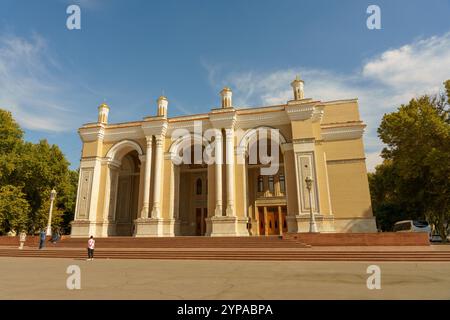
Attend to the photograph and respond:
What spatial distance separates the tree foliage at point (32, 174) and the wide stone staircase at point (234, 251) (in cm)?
880

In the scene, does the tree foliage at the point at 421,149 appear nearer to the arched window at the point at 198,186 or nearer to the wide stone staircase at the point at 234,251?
the wide stone staircase at the point at 234,251

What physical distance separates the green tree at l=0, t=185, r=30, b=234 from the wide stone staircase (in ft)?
13.7

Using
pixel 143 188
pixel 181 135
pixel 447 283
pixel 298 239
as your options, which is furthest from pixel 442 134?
pixel 143 188

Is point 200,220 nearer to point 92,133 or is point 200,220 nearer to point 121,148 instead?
point 121,148

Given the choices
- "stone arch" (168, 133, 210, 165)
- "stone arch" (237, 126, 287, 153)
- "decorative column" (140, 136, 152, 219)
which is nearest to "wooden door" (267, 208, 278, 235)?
"stone arch" (237, 126, 287, 153)

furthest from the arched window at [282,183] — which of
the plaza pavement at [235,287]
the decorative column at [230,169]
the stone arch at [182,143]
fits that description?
the plaza pavement at [235,287]

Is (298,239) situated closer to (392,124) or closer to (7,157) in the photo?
(392,124)

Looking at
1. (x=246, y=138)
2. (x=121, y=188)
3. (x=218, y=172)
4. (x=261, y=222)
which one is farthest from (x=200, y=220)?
(x=246, y=138)

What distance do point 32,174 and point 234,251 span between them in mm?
27251

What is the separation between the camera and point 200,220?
2878 centimetres

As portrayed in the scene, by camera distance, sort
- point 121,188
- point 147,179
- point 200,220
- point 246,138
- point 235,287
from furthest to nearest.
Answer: point 121,188 < point 200,220 < point 147,179 < point 246,138 < point 235,287

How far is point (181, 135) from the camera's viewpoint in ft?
85.8

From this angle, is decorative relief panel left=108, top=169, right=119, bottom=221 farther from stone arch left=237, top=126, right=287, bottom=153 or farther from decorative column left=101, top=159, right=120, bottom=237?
stone arch left=237, top=126, right=287, bottom=153

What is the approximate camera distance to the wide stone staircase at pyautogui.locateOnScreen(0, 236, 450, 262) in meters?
13.0
